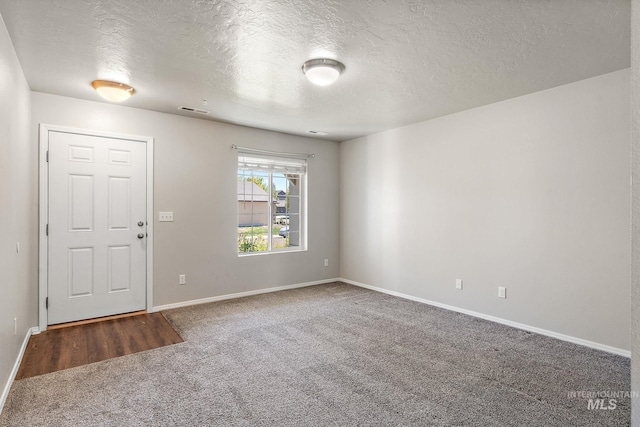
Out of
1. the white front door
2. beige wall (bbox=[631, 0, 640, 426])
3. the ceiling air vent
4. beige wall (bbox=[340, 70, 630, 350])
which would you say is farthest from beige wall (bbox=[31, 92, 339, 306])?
beige wall (bbox=[631, 0, 640, 426])

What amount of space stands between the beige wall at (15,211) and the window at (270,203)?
229cm

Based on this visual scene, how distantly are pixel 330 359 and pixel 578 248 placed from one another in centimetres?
247

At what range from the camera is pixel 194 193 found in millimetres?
4406

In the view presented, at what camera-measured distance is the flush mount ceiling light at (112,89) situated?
124 inches

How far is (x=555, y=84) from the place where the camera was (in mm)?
3172

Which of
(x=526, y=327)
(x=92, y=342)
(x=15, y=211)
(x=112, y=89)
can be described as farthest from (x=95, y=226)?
(x=526, y=327)

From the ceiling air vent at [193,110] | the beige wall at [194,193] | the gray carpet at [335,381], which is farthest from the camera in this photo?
the ceiling air vent at [193,110]

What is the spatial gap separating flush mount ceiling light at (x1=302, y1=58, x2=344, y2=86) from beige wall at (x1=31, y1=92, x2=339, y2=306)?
217 centimetres

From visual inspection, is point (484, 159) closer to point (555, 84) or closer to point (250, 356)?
point (555, 84)

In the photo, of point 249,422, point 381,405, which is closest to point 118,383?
point 249,422

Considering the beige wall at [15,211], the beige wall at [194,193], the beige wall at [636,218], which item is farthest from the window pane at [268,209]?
the beige wall at [636,218]

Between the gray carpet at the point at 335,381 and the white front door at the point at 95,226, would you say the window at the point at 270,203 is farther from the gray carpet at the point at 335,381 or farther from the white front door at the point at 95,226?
the gray carpet at the point at 335,381

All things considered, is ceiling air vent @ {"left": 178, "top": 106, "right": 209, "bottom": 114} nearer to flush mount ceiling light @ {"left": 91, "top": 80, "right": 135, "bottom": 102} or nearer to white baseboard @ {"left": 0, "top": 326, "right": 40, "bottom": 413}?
flush mount ceiling light @ {"left": 91, "top": 80, "right": 135, "bottom": 102}

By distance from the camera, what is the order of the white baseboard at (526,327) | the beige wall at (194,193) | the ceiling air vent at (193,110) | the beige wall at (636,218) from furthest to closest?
the ceiling air vent at (193,110), the beige wall at (194,193), the white baseboard at (526,327), the beige wall at (636,218)
